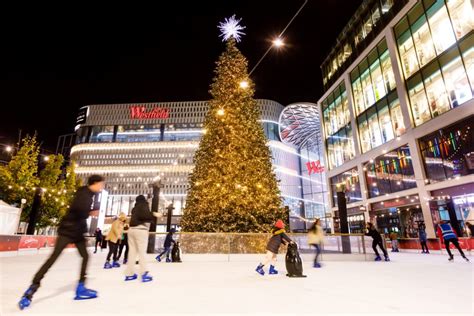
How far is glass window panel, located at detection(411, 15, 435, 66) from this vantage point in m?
19.3

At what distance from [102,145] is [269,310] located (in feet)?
274

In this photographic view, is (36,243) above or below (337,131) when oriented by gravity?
below

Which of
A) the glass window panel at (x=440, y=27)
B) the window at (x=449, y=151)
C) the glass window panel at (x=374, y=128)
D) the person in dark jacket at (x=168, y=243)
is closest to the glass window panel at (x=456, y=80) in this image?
the glass window panel at (x=440, y=27)

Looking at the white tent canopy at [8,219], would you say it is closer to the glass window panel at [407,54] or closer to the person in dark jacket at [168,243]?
Answer: the person in dark jacket at [168,243]

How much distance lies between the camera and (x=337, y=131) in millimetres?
31844

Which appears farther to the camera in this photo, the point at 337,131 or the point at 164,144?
the point at 164,144

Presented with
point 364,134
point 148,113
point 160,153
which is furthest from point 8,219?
point 148,113

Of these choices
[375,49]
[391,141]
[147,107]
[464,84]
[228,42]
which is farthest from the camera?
[147,107]

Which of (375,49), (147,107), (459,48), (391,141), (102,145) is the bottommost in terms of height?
(391,141)

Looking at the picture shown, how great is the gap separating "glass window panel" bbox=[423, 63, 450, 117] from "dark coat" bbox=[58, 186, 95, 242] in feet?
71.2

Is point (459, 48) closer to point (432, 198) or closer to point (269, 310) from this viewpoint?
point (432, 198)

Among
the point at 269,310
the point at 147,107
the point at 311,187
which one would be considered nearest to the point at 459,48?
the point at 269,310

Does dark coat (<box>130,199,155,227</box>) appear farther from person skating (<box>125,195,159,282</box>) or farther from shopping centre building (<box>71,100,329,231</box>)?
shopping centre building (<box>71,100,329,231</box>)

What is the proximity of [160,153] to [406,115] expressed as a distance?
65.9m
